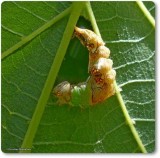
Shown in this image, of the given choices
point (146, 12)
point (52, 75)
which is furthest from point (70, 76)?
point (146, 12)

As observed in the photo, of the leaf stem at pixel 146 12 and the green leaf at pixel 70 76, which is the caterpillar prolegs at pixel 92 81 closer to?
the green leaf at pixel 70 76

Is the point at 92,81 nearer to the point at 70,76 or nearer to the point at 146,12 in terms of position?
the point at 70,76

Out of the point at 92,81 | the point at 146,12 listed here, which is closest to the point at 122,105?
the point at 92,81

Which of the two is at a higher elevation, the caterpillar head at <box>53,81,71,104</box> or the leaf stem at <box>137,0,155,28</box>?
the leaf stem at <box>137,0,155,28</box>

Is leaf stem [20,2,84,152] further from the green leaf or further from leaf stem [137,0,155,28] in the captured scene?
Result: leaf stem [137,0,155,28]

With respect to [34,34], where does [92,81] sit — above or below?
below

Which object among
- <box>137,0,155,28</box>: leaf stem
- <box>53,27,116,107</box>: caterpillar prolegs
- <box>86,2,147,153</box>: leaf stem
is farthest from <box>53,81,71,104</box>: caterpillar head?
<box>137,0,155,28</box>: leaf stem

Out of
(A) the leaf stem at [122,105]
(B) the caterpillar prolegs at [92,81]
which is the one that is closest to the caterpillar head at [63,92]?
(B) the caterpillar prolegs at [92,81]
